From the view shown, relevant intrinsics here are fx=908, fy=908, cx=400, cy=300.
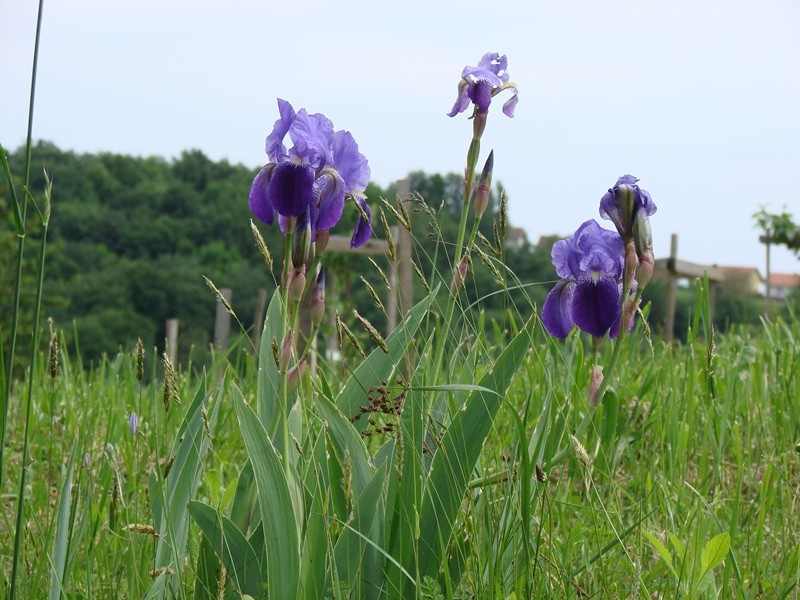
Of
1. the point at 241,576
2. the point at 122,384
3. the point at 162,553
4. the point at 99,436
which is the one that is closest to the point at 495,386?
the point at 241,576

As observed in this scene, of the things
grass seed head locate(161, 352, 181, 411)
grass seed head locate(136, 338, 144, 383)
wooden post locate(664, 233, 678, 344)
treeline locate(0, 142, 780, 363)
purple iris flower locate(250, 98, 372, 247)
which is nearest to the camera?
grass seed head locate(161, 352, 181, 411)

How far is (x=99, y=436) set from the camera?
2977 millimetres

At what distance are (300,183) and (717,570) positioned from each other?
4.09 feet

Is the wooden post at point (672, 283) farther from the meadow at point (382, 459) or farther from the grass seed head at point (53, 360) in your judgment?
the grass seed head at point (53, 360)

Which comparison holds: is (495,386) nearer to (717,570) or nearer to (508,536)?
(508,536)

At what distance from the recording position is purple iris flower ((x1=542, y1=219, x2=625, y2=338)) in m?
1.79

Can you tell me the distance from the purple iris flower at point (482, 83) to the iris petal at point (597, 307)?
0.43 m

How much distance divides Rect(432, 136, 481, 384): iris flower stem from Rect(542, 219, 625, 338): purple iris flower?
0.22 metres

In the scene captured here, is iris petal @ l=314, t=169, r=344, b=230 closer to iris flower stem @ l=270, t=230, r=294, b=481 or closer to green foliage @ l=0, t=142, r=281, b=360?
iris flower stem @ l=270, t=230, r=294, b=481

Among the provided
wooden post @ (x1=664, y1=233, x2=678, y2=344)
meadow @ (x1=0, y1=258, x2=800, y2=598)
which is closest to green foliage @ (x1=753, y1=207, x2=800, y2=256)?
wooden post @ (x1=664, y1=233, x2=678, y2=344)

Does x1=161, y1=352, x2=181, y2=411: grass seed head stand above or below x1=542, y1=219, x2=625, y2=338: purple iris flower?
below

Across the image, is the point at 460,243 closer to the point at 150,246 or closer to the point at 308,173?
the point at 308,173

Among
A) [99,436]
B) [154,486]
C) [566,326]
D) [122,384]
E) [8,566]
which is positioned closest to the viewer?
[154,486]

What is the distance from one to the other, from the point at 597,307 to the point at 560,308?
10 cm
